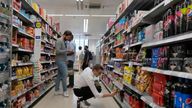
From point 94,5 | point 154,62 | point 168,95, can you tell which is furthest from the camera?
point 94,5

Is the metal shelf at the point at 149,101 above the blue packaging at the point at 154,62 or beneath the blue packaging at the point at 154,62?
beneath

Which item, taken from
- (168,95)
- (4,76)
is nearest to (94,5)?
(4,76)

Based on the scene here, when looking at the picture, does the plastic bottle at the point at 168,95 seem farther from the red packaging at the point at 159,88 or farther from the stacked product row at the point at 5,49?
the stacked product row at the point at 5,49

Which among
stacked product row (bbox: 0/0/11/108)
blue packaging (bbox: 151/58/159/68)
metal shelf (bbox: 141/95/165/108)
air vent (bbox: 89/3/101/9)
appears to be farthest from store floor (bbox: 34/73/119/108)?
air vent (bbox: 89/3/101/9)

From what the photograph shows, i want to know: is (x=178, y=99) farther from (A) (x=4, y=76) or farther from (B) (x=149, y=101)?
(A) (x=4, y=76)

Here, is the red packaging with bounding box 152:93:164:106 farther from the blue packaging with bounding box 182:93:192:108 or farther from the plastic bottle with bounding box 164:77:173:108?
the blue packaging with bounding box 182:93:192:108

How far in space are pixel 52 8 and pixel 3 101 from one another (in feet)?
28.1

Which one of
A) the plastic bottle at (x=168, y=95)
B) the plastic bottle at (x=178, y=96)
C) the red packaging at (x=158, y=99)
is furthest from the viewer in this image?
Answer: the red packaging at (x=158, y=99)

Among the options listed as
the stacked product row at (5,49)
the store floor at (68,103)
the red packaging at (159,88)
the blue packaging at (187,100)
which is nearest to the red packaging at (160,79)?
the red packaging at (159,88)

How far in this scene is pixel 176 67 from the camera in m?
1.78

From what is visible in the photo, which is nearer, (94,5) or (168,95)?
(168,95)

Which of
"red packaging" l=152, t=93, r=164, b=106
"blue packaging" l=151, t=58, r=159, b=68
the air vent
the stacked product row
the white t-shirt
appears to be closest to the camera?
"red packaging" l=152, t=93, r=164, b=106

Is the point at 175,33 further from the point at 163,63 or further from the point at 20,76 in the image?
the point at 20,76

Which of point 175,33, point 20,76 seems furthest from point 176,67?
point 20,76
